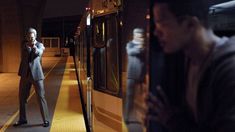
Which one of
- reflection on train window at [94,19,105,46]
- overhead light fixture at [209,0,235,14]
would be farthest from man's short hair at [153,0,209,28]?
reflection on train window at [94,19,105,46]

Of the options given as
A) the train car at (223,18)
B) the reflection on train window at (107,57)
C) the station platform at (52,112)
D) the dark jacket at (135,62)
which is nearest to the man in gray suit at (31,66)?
the station platform at (52,112)

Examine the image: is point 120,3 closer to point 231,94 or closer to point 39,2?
point 231,94

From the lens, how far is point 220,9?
2.83 m

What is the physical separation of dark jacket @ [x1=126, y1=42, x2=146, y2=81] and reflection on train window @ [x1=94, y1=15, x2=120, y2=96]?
3.40 ft

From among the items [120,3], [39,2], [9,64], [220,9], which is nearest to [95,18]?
[120,3]

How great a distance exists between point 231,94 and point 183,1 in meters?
0.51

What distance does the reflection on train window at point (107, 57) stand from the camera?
4.06 meters

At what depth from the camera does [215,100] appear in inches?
86.4

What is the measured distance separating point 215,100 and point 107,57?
97.4 inches

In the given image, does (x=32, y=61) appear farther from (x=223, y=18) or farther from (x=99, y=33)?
(x=223, y=18)

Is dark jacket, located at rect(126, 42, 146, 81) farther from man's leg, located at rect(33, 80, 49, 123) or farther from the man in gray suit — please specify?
man's leg, located at rect(33, 80, 49, 123)

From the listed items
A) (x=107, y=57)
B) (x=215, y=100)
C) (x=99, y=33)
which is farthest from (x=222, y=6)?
(x=99, y=33)

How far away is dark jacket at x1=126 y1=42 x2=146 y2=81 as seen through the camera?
2.46 metres

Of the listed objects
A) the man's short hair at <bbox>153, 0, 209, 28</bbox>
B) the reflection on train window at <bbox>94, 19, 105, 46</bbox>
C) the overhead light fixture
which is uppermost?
the overhead light fixture
